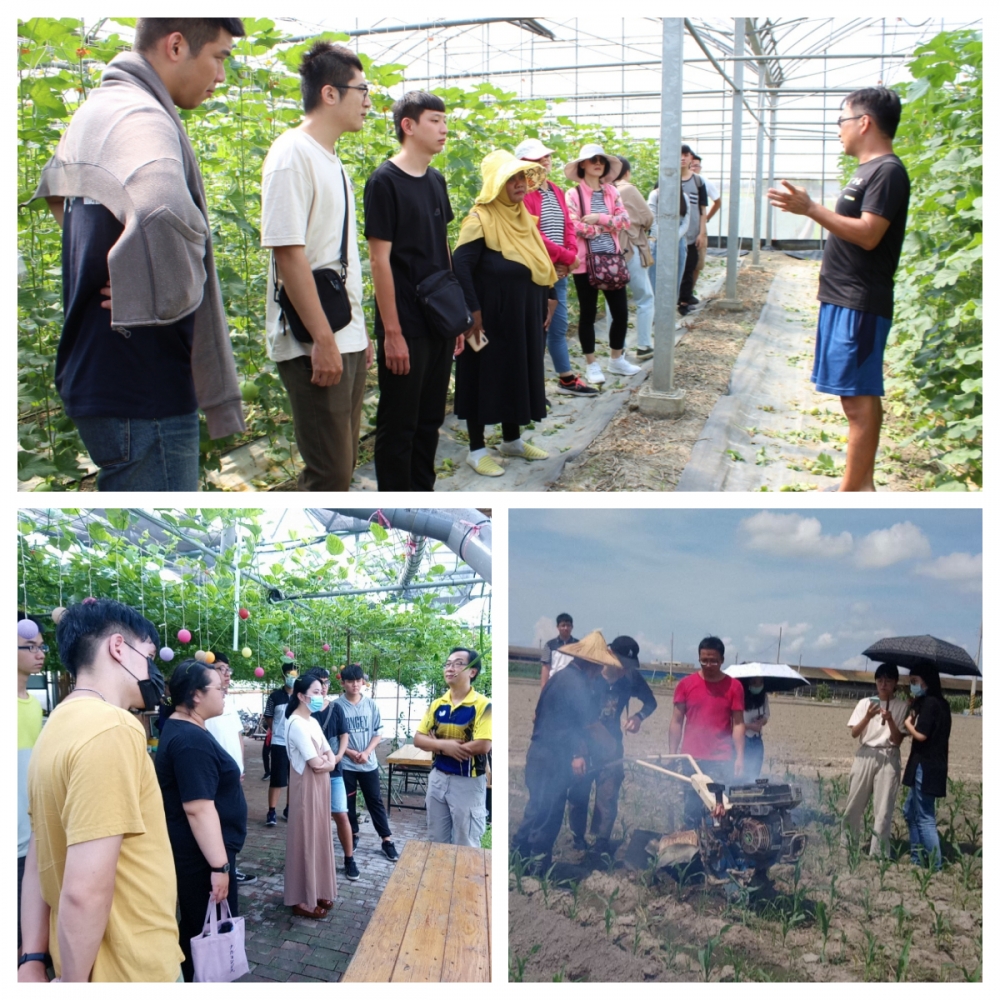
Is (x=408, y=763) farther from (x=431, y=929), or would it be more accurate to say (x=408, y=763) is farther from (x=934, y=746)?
(x=934, y=746)

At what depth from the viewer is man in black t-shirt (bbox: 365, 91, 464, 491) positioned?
2.90 m

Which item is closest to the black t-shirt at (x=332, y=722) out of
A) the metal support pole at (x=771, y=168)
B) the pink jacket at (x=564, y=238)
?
the pink jacket at (x=564, y=238)

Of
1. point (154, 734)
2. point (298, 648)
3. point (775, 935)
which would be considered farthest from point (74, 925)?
point (775, 935)

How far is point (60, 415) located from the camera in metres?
→ 3.50

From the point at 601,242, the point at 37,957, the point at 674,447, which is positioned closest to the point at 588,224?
the point at 601,242

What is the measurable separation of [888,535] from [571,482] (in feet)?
6.62

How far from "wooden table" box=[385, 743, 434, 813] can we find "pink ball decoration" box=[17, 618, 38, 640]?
1.07 metres

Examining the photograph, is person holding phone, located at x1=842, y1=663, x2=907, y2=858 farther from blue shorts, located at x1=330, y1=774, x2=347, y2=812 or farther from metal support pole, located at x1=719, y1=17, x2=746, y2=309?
metal support pole, located at x1=719, y1=17, x2=746, y2=309

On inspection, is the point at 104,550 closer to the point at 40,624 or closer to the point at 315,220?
the point at 40,624

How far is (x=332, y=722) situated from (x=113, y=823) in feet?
4.27

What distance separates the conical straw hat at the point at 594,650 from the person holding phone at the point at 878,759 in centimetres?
60

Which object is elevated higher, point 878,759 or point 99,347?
point 99,347

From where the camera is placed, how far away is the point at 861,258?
3021 mm

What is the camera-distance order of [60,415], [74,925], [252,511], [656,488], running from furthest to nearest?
[656,488], [60,415], [252,511], [74,925]
